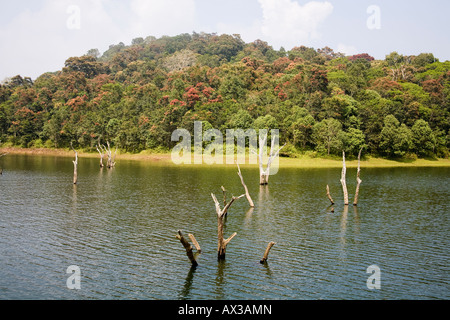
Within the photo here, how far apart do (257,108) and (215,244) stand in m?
85.3

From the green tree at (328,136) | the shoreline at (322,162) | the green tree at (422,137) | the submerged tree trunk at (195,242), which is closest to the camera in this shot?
the submerged tree trunk at (195,242)

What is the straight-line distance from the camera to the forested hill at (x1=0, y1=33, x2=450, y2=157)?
98312 millimetres

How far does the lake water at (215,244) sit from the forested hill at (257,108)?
4838 cm

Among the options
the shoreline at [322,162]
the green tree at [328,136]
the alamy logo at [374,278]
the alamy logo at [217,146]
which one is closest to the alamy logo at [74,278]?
the alamy logo at [374,278]

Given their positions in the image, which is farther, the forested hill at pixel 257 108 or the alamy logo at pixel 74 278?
the forested hill at pixel 257 108

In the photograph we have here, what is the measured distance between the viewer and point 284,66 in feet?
503

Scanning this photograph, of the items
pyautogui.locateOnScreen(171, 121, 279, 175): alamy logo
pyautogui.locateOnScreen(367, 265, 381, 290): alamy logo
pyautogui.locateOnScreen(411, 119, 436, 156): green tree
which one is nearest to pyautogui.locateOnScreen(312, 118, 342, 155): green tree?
pyautogui.locateOnScreen(171, 121, 279, 175): alamy logo

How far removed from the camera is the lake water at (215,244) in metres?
19.8

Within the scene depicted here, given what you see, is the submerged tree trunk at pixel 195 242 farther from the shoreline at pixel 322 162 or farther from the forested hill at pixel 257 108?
the forested hill at pixel 257 108

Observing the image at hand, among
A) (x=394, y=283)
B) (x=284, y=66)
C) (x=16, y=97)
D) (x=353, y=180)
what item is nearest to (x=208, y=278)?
(x=394, y=283)

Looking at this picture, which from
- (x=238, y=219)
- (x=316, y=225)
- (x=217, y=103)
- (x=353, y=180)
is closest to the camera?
(x=316, y=225)

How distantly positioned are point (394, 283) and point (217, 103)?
9536 cm

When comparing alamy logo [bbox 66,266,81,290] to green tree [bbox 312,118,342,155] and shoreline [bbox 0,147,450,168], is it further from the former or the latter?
green tree [bbox 312,118,342,155]
